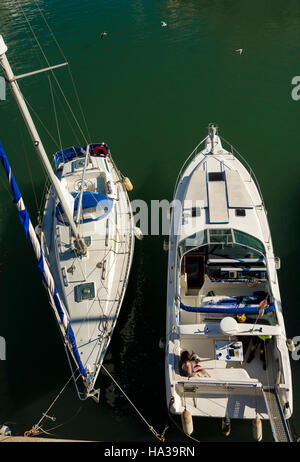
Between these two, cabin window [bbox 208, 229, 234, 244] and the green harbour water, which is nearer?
the green harbour water

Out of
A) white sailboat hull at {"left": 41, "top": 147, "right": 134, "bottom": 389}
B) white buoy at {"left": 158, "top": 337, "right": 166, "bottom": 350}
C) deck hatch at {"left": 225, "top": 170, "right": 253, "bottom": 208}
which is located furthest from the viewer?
deck hatch at {"left": 225, "top": 170, "right": 253, "bottom": 208}

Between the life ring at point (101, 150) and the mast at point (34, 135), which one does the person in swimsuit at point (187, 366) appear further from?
the life ring at point (101, 150)

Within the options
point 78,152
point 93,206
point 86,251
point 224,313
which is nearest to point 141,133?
point 78,152

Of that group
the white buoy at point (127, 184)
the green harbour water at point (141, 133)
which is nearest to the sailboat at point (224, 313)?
the green harbour water at point (141, 133)

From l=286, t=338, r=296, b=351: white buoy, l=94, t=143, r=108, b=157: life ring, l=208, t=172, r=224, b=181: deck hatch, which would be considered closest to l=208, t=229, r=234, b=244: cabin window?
l=208, t=172, r=224, b=181: deck hatch

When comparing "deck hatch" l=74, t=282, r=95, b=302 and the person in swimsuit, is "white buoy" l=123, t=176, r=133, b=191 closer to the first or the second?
"deck hatch" l=74, t=282, r=95, b=302

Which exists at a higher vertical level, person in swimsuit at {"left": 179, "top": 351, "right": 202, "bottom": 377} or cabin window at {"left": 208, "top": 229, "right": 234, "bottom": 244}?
cabin window at {"left": 208, "top": 229, "right": 234, "bottom": 244}

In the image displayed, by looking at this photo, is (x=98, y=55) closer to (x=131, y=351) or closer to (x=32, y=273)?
(x=32, y=273)
